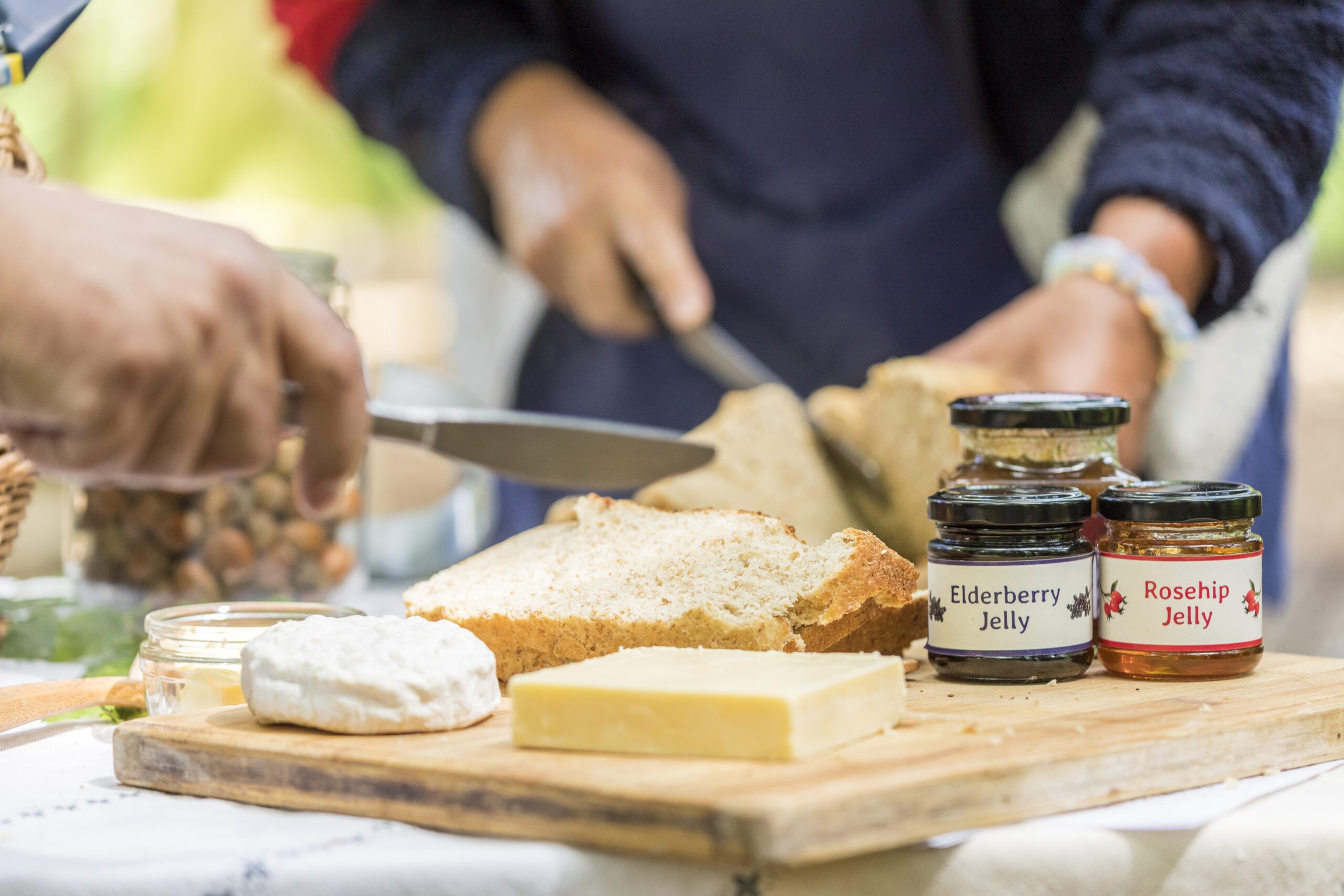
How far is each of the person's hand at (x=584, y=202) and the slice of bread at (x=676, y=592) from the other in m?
0.86

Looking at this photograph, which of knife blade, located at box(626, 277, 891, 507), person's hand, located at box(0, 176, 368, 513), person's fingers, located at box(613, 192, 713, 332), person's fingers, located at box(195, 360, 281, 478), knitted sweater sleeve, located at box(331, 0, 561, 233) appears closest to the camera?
person's hand, located at box(0, 176, 368, 513)

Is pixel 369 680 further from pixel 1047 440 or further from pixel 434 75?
pixel 434 75

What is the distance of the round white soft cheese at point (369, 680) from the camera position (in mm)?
801

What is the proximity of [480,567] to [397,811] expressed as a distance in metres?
0.42

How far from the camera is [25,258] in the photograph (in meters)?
0.76

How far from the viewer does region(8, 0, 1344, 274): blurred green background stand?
4836mm

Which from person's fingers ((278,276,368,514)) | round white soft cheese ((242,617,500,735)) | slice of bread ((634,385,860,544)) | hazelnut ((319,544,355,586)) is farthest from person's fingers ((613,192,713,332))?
round white soft cheese ((242,617,500,735))

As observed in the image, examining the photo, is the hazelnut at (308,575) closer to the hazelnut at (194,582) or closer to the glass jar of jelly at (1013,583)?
the hazelnut at (194,582)

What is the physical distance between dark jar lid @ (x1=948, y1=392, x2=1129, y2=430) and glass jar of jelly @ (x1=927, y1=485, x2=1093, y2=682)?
0.10 metres

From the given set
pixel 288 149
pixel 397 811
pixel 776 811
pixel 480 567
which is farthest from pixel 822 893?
pixel 288 149

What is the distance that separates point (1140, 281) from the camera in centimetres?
158

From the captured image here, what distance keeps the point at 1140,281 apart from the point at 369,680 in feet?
3.78

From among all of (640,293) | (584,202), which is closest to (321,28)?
(584,202)

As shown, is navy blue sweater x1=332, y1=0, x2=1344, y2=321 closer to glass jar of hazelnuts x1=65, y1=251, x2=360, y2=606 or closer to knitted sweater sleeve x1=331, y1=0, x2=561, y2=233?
knitted sweater sleeve x1=331, y1=0, x2=561, y2=233
